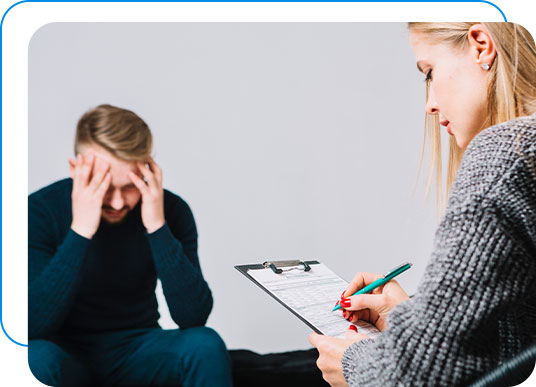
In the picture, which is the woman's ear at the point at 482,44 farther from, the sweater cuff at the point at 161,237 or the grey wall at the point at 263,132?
the sweater cuff at the point at 161,237

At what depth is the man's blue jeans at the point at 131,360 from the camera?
0.90 meters

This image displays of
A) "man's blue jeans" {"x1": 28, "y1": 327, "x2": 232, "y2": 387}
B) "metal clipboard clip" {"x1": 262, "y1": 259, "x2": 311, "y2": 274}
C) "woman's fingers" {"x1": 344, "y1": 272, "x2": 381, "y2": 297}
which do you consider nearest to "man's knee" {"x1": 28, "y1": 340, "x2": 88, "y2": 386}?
"man's blue jeans" {"x1": 28, "y1": 327, "x2": 232, "y2": 387}

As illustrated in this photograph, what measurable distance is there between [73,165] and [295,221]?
1.41 ft

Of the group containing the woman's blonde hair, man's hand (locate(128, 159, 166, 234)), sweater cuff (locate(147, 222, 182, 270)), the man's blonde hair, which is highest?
the woman's blonde hair

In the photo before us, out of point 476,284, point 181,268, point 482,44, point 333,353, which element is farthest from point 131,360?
point 482,44

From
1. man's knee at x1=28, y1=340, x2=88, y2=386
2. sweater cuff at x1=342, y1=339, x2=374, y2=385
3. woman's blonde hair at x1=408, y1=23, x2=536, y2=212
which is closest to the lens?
sweater cuff at x1=342, y1=339, x2=374, y2=385

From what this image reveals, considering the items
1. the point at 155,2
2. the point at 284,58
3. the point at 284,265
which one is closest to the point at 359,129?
the point at 284,58

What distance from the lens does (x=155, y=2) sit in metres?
0.94

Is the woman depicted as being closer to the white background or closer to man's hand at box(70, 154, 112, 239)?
the white background

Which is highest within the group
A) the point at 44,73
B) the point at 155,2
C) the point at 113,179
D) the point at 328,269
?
the point at 155,2

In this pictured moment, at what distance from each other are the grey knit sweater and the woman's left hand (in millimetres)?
137

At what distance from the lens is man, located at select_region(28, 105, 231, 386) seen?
900 millimetres

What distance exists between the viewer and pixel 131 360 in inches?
36.5

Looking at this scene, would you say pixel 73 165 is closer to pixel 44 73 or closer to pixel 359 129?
pixel 44 73
